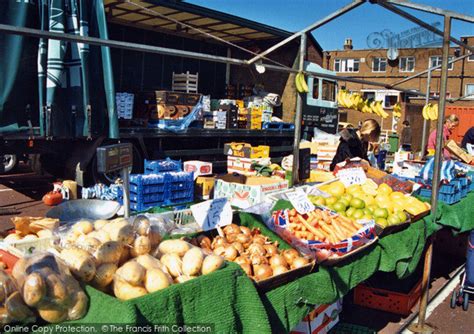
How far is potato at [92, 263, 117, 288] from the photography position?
2148 mm

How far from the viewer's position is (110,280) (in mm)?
2180

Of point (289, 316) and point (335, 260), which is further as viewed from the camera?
point (335, 260)

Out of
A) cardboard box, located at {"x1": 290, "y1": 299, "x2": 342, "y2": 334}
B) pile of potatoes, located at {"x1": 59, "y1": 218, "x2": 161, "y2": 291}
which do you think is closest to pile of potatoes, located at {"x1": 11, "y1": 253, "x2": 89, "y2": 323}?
pile of potatoes, located at {"x1": 59, "y1": 218, "x2": 161, "y2": 291}

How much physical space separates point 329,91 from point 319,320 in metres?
11.5

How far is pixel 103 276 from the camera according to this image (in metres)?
2.15

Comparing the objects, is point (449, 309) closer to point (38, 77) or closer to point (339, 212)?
point (339, 212)

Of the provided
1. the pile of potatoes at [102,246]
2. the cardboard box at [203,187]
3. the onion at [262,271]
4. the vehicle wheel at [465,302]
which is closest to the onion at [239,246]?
the onion at [262,271]

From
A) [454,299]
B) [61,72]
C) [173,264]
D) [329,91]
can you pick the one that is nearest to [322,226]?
[173,264]

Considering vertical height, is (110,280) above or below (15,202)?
above

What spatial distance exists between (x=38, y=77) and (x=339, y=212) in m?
5.22

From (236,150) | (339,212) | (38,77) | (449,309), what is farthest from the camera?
(236,150)

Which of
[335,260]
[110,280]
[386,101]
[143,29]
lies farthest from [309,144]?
[386,101]

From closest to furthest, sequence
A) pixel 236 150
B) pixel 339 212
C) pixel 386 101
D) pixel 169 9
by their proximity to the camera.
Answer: pixel 339 212
pixel 236 150
pixel 169 9
pixel 386 101

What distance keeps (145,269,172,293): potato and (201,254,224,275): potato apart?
0.20 metres
